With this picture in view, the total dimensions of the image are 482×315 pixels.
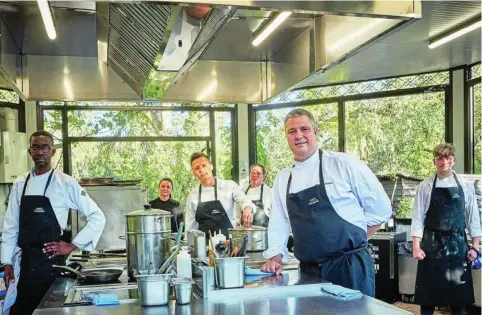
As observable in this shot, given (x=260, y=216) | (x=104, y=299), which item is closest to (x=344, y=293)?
(x=104, y=299)

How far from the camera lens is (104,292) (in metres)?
2.28

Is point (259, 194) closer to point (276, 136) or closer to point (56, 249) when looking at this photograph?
point (276, 136)

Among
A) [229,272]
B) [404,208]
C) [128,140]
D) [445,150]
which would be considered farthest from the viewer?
[128,140]

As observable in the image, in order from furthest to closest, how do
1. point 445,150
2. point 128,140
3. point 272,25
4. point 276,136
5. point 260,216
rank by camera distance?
point 276,136 < point 128,140 < point 260,216 < point 445,150 < point 272,25

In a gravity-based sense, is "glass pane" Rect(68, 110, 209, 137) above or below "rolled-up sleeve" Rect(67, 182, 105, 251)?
above

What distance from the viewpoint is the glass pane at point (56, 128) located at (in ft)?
22.1

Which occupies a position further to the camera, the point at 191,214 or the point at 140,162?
the point at 140,162

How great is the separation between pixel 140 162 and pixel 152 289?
16.5 feet

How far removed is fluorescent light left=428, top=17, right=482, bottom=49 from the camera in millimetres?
4345

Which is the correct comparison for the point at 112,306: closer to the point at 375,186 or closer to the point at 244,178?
the point at 375,186

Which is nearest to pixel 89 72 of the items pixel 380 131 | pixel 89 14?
pixel 89 14

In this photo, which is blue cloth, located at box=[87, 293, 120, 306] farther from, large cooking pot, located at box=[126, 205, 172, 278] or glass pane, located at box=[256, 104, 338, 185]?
glass pane, located at box=[256, 104, 338, 185]

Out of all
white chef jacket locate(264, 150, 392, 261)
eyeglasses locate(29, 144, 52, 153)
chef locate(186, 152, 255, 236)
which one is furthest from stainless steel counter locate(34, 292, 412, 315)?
chef locate(186, 152, 255, 236)

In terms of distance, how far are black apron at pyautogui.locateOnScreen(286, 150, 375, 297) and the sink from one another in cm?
84
